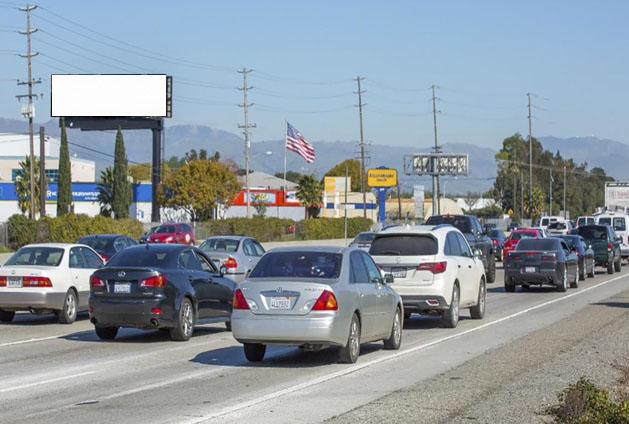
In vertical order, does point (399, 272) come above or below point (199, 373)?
above

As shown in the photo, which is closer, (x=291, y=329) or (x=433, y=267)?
(x=291, y=329)

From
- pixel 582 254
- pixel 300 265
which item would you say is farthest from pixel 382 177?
pixel 300 265

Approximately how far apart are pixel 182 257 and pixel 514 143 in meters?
162

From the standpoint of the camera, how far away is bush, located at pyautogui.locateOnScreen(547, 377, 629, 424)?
360 inches

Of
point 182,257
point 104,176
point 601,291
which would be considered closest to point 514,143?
point 104,176

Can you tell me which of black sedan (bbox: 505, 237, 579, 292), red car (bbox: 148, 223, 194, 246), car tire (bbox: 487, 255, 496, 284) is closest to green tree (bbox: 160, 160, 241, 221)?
red car (bbox: 148, 223, 194, 246)

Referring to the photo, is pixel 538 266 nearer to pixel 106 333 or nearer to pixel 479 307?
pixel 479 307

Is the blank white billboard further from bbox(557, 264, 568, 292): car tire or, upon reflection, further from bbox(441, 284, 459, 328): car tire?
bbox(441, 284, 459, 328): car tire

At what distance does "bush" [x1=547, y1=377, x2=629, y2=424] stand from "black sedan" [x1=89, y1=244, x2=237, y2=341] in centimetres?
839

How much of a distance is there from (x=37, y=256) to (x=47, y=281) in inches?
40.9

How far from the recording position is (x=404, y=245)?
65.6 ft

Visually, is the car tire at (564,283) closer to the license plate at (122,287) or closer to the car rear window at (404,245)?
the car rear window at (404,245)

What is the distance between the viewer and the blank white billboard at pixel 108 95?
3593 inches

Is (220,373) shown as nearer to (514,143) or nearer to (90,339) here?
(90,339)
